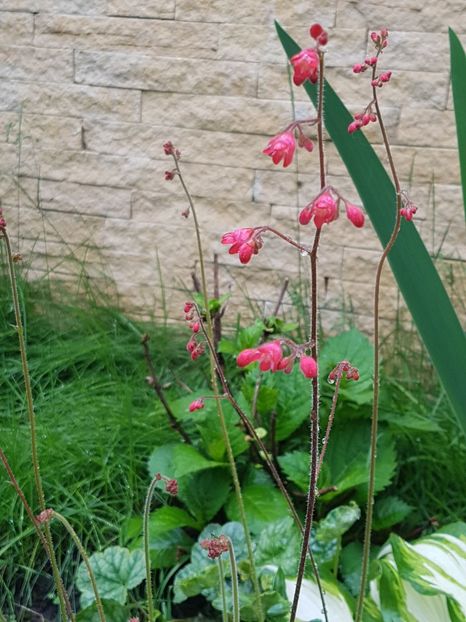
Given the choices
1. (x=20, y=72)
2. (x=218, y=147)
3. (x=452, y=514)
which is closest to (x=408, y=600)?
(x=452, y=514)

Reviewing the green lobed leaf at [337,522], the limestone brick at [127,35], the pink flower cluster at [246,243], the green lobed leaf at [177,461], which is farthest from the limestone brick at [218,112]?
the pink flower cluster at [246,243]

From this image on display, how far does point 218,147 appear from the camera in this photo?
7.50 ft

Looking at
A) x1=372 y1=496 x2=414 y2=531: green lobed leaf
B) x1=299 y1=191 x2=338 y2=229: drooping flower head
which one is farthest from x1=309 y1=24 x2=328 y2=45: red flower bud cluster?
x1=372 y1=496 x2=414 y2=531: green lobed leaf

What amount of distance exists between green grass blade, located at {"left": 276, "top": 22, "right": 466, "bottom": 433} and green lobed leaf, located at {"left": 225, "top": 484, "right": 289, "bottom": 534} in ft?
2.08

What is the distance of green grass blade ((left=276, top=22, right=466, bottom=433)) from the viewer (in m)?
0.80

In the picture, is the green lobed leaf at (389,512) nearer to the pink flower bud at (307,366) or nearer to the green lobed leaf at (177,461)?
the green lobed leaf at (177,461)

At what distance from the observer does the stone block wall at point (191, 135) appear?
2125mm

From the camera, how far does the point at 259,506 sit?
1.42 metres

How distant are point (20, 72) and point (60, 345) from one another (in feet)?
3.01

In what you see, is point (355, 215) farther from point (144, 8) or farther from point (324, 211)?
point (144, 8)

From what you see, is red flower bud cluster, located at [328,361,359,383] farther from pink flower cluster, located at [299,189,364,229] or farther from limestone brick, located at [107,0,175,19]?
limestone brick, located at [107,0,175,19]

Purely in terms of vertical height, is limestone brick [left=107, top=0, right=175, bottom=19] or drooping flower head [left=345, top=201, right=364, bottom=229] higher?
limestone brick [left=107, top=0, right=175, bottom=19]

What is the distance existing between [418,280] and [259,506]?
0.74 metres

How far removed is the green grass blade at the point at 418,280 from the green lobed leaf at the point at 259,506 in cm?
63
